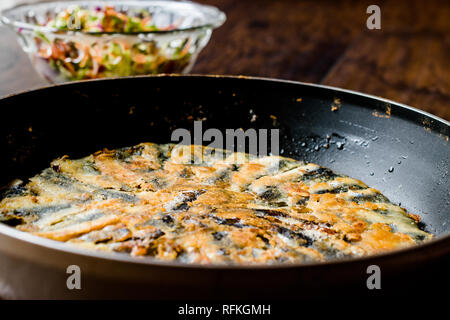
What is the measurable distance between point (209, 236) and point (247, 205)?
211mm

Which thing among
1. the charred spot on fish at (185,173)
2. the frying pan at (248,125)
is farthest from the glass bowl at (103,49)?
the charred spot on fish at (185,173)

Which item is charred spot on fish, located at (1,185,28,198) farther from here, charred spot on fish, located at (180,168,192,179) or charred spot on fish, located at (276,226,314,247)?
charred spot on fish, located at (276,226,314,247)

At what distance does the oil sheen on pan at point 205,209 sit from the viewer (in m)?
0.82

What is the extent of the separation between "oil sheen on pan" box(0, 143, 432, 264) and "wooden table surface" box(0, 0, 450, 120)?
89 cm

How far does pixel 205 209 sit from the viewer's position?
0.96 meters

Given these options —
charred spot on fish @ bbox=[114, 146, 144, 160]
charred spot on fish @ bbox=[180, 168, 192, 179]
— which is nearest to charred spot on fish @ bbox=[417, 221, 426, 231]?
charred spot on fish @ bbox=[180, 168, 192, 179]

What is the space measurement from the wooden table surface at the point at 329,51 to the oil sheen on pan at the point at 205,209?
89 cm

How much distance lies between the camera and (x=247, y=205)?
1031 mm

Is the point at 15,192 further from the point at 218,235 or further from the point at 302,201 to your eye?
the point at 302,201

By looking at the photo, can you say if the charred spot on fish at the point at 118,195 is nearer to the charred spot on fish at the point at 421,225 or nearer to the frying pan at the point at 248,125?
the frying pan at the point at 248,125

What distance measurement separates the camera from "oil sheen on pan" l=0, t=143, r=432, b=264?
0.82m

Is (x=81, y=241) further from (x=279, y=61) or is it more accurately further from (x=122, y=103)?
(x=279, y=61)

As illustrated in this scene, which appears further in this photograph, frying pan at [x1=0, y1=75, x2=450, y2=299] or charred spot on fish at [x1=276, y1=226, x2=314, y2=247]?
frying pan at [x1=0, y1=75, x2=450, y2=299]
